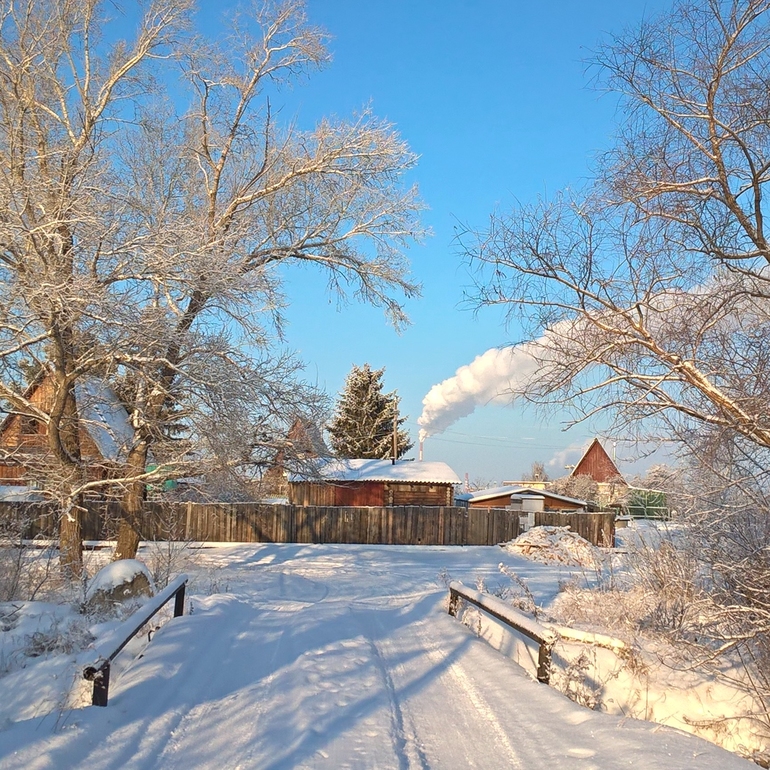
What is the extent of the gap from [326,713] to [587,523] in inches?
1160

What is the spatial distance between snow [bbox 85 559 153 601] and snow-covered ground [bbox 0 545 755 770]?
38.1 inches

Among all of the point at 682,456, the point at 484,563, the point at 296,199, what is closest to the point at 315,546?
the point at 484,563

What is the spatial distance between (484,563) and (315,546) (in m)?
6.94

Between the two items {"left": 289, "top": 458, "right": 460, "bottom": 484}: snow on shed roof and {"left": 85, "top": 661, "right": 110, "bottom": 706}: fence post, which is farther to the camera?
{"left": 289, "top": 458, "right": 460, "bottom": 484}: snow on shed roof

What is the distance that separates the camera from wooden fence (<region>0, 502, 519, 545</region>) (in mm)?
29448

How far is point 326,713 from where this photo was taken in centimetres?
585

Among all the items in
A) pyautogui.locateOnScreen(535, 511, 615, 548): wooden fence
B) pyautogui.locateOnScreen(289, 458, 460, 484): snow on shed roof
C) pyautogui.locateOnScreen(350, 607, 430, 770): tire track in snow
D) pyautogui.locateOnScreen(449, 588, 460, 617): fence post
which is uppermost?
pyautogui.locateOnScreen(289, 458, 460, 484): snow on shed roof

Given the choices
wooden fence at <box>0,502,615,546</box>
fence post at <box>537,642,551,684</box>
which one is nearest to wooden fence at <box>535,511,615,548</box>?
wooden fence at <box>0,502,615,546</box>

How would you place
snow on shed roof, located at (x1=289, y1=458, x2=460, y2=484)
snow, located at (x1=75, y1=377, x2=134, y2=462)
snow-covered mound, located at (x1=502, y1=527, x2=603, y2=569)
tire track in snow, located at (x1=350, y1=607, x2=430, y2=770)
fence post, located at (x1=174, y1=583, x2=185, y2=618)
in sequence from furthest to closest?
1. snow on shed roof, located at (x1=289, y1=458, x2=460, y2=484)
2. snow-covered mound, located at (x1=502, y1=527, x2=603, y2=569)
3. snow, located at (x1=75, y1=377, x2=134, y2=462)
4. fence post, located at (x1=174, y1=583, x2=185, y2=618)
5. tire track in snow, located at (x1=350, y1=607, x2=430, y2=770)

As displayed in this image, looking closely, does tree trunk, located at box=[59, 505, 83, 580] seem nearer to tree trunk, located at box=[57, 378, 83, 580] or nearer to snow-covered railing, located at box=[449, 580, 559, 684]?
tree trunk, located at box=[57, 378, 83, 580]

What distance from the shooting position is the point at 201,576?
679 inches

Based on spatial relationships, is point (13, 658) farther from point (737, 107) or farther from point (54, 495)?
point (737, 107)

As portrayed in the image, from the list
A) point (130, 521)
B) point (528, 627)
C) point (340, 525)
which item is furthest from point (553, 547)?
point (528, 627)

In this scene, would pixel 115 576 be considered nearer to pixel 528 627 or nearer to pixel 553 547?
pixel 528 627
